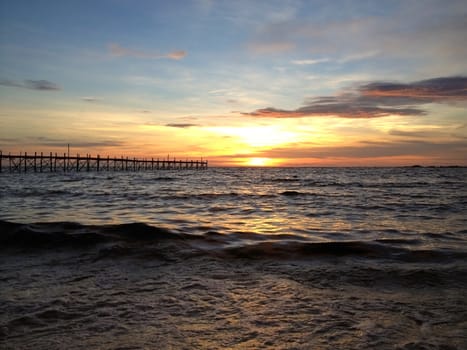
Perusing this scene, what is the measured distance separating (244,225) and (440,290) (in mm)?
6045

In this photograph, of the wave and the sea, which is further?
the wave

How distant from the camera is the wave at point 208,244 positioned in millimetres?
6180

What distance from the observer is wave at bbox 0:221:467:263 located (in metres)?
6.18

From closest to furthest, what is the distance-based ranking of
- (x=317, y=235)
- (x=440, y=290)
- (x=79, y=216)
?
(x=440, y=290)
(x=317, y=235)
(x=79, y=216)

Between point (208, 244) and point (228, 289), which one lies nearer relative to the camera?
point (228, 289)

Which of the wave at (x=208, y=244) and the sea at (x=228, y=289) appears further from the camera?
the wave at (x=208, y=244)

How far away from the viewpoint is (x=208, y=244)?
276 inches

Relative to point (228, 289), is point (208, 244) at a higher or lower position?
lower

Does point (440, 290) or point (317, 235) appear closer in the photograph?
point (440, 290)

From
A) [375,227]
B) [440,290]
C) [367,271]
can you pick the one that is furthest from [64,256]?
[375,227]

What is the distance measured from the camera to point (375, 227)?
9523 millimetres

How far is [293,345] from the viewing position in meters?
2.79

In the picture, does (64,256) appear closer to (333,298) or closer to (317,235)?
(333,298)

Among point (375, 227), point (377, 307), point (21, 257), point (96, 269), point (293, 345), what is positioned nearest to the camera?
point (293, 345)
